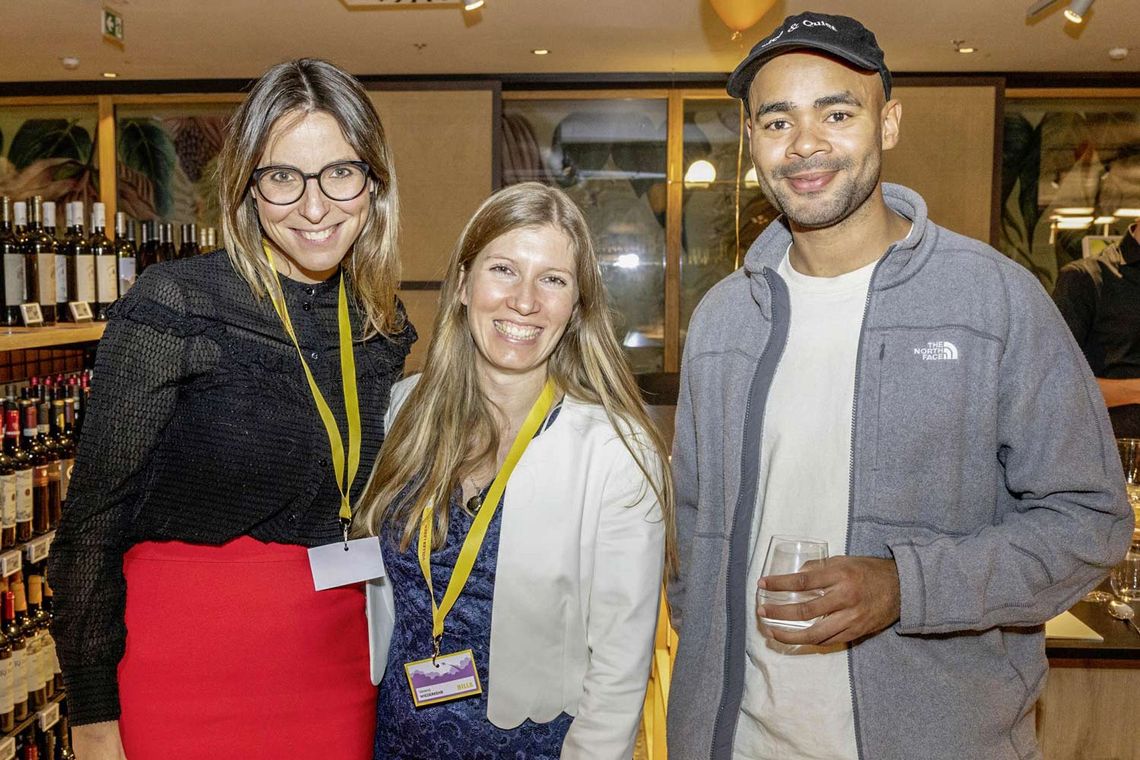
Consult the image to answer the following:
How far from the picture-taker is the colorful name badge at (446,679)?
1.68 metres

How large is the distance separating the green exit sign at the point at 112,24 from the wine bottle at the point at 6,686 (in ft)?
11.3

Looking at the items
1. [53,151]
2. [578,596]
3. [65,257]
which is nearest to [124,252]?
[65,257]

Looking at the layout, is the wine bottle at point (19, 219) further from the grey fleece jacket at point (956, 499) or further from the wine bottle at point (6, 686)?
the grey fleece jacket at point (956, 499)

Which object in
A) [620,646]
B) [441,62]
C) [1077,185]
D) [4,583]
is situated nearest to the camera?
[620,646]

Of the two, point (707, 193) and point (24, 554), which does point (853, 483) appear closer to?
point (24, 554)

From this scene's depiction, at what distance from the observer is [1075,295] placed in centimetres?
384

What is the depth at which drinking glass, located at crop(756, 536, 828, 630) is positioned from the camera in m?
1.31

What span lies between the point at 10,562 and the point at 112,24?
3.47 m

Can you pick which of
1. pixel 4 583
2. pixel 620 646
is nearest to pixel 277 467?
pixel 620 646

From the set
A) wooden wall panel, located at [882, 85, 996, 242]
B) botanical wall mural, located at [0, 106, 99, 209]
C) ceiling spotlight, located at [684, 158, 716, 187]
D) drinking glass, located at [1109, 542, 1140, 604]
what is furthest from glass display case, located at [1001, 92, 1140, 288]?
botanical wall mural, located at [0, 106, 99, 209]

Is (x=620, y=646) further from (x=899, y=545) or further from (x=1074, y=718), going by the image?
(x=1074, y=718)

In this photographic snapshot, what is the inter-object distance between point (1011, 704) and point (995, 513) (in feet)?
0.96

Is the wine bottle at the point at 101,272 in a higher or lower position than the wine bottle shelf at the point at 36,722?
higher

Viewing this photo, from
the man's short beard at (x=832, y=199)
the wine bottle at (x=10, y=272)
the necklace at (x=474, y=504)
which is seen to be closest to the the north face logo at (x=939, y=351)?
the man's short beard at (x=832, y=199)
